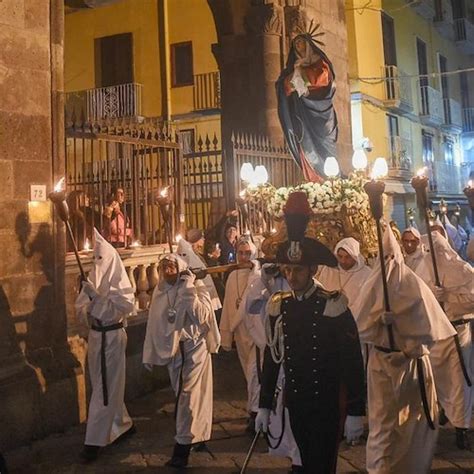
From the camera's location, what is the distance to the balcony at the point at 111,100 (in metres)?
22.8

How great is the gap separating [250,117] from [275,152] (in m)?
1.34

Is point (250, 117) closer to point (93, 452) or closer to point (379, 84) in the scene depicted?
point (93, 452)

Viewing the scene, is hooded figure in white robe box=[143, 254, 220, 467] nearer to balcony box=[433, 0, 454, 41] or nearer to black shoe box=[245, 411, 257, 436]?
black shoe box=[245, 411, 257, 436]

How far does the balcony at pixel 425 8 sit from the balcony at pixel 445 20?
801mm

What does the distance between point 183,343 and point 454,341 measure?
2533 mm

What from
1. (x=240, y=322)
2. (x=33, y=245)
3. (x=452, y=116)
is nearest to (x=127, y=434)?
(x=240, y=322)

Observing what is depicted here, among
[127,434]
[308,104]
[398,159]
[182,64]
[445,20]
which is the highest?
[445,20]

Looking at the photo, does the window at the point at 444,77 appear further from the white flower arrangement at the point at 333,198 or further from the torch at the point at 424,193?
the torch at the point at 424,193

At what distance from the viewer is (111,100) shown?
76.5 feet

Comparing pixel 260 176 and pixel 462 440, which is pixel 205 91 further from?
pixel 462 440

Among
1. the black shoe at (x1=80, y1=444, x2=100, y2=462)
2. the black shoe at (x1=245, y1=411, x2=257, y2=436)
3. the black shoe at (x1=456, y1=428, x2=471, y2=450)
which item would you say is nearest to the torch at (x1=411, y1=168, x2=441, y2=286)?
the black shoe at (x1=456, y1=428, x2=471, y2=450)

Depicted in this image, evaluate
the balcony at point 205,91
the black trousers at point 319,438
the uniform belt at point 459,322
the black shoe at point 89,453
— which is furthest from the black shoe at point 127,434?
the balcony at point 205,91

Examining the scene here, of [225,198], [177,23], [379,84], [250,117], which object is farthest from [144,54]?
[225,198]

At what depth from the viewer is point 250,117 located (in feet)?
41.5
